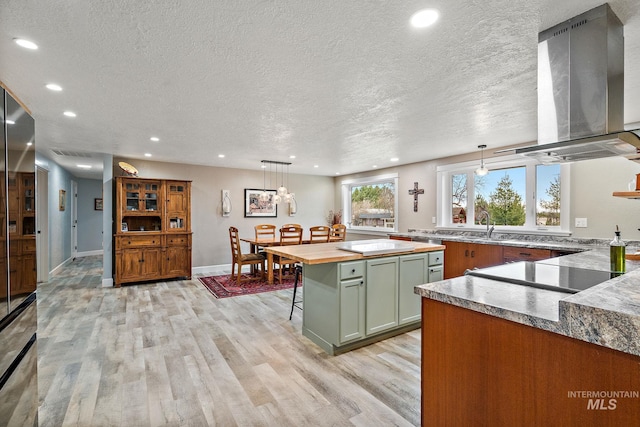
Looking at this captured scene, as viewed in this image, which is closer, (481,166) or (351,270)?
(351,270)

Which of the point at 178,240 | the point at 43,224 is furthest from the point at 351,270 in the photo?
the point at 43,224

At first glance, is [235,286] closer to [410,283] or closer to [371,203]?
[410,283]

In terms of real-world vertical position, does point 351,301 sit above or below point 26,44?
below

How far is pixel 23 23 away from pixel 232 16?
3.82 ft

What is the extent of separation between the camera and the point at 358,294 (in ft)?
9.01

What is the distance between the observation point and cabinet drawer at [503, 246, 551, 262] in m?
3.62

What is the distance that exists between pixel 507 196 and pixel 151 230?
20.7 ft

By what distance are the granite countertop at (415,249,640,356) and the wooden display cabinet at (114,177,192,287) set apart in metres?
5.18

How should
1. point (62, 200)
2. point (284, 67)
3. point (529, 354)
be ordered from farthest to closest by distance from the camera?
1. point (62, 200)
2. point (284, 67)
3. point (529, 354)

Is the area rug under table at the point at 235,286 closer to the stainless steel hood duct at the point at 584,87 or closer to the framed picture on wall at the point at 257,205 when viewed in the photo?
the framed picture on wall at the point at 257,205

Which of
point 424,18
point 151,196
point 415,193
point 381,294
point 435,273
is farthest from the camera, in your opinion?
point 415,193

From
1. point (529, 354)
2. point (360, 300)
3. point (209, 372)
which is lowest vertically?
point (209, 372)

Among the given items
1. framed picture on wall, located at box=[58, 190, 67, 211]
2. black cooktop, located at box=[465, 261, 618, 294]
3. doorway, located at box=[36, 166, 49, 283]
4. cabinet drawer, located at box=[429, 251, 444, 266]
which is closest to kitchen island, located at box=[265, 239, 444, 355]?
cabinet drawer, located at box=[429, 251, 444, 266]

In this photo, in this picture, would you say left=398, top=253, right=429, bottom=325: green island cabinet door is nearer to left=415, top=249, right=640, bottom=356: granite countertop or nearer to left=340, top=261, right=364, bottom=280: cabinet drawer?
left=340, top=261, right=364, bottom=280: cabinet drawer
